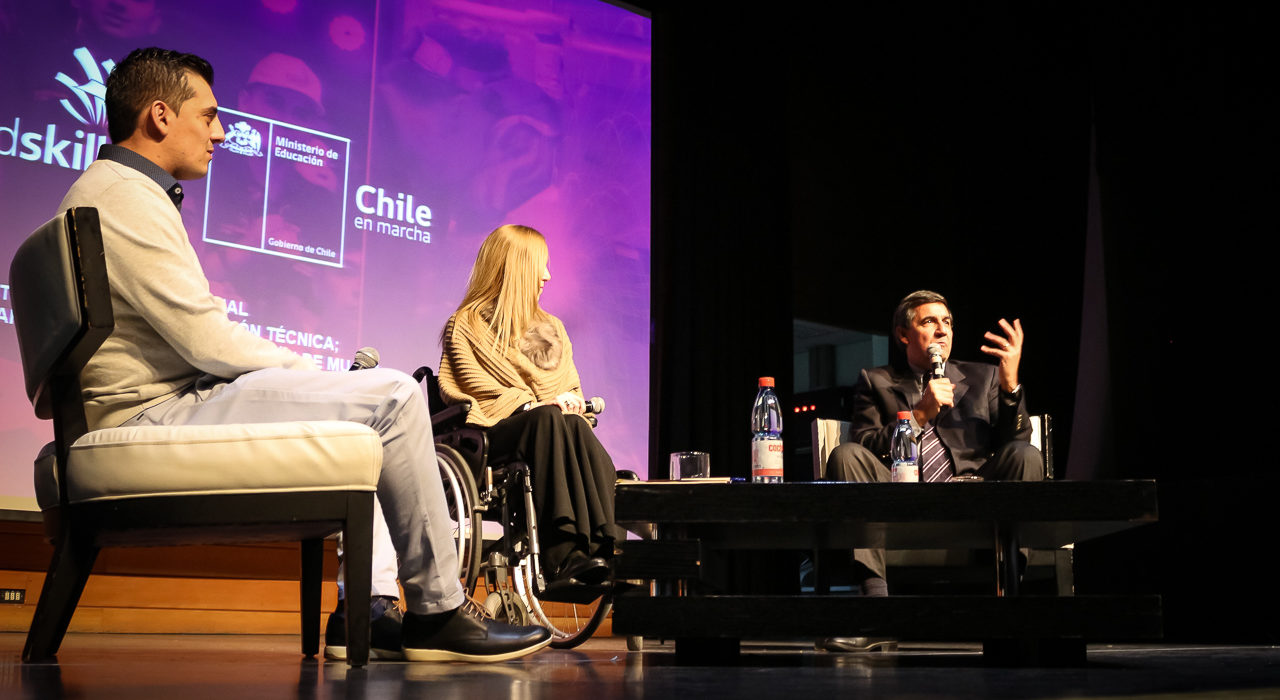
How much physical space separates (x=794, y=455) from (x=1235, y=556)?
2.25m

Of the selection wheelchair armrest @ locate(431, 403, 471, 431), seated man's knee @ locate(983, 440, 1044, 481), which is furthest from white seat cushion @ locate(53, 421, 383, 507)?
seated man's knee @ locate(983, 440, 1044, 481)

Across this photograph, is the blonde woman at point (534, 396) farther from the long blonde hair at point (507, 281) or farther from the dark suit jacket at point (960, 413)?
the dark suit jacket at point (960, 413)

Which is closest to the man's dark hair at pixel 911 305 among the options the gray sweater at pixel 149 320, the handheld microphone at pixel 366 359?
the handheld microphone at pixel 366 359

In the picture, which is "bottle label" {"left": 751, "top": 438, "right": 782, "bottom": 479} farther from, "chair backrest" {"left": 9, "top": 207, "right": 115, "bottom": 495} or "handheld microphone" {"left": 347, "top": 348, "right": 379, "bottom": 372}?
"chair backrest" {"left": 9, "top": 207, "right": 115, "bottom": 495}

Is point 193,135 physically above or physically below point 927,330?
above

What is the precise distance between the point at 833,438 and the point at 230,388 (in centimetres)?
193

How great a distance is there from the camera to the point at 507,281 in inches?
136

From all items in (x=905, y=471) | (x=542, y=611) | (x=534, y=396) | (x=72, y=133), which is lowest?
(x=542, y=611)

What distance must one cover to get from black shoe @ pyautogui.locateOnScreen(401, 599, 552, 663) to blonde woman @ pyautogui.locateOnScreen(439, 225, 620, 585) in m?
0.94

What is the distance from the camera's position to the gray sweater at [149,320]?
5.78ft

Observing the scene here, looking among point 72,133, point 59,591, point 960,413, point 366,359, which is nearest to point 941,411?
point 960,413

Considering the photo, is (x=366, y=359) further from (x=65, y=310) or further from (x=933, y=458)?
(x=933, y=458)

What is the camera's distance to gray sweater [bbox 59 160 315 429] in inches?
69.4

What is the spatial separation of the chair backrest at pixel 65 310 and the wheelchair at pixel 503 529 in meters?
1.10
